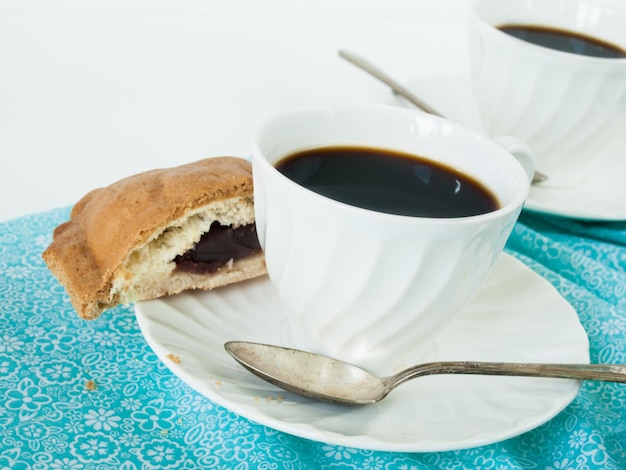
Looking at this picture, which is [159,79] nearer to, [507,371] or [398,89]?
[398,89]

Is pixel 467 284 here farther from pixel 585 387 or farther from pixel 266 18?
pixel 266 18

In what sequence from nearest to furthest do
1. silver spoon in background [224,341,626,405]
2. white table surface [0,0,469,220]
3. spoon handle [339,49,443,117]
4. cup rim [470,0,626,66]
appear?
silver spoon in background [224,341,626,405], cup rim [470,0,626,66], white table surface [0,0,469,220], spoon handle [339,49,443,117]

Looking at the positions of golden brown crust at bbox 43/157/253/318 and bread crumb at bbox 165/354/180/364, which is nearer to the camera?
bread crumb at bbox 165/354/180/364

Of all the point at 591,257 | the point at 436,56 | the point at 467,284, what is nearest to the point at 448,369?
the point at 467,284

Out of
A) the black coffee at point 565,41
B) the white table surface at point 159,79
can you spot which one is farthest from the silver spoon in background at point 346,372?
the black coffee at point 565,41

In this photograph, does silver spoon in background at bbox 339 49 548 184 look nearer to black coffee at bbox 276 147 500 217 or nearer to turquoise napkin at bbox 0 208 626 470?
turquoise napkin at bbox 0 208 626 470

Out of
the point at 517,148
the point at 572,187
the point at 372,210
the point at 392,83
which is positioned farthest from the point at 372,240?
the point at 392,83

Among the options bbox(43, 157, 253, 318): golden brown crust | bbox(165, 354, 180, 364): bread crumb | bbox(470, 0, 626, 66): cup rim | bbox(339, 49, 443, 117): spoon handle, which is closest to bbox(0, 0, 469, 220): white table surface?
bbox(339, 49, 443, 117): spoon handle
